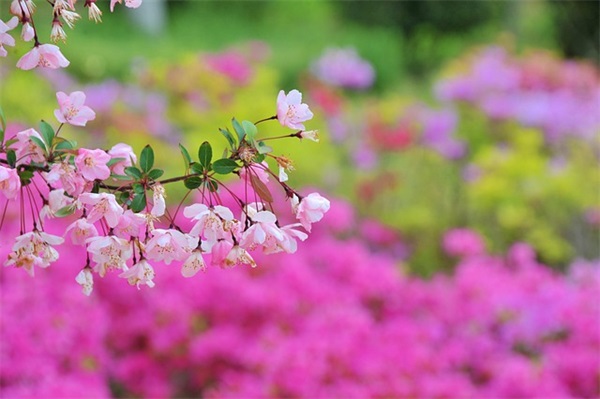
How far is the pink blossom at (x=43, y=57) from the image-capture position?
0.79 metres

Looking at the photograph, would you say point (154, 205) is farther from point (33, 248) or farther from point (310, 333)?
point (310, 333)

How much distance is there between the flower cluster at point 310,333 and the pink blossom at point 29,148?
1.03m

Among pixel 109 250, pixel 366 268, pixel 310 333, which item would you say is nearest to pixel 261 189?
pixel 109 250

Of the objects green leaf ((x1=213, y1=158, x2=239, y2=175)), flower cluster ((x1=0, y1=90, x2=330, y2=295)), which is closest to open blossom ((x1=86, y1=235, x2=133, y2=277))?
flower cluster ((x1=0, y1=90, x2=330, y2=295))

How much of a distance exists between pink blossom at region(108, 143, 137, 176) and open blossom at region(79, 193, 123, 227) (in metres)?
0.10

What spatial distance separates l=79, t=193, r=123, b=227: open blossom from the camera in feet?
2.39

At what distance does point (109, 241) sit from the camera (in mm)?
748

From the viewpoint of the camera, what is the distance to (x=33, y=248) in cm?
78

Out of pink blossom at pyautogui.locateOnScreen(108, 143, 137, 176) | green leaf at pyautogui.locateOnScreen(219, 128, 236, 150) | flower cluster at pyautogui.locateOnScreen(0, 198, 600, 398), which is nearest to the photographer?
green leaf at pyautogui.locateOnScreen(219, 128, 236, 150)

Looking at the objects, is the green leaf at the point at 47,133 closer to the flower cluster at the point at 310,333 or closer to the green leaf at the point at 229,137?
the green leaf at the point at 229,137

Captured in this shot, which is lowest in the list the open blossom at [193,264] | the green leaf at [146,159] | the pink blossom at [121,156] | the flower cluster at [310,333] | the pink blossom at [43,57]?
the open blossom at [193,264]

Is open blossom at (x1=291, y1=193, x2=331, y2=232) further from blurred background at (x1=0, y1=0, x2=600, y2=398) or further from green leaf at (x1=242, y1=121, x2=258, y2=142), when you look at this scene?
blurred background at (x1=0, y1=0, x2=600, y2=398)

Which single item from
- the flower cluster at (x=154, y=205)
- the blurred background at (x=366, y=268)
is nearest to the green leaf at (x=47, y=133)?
the flower cluster at (x=154, y=205)

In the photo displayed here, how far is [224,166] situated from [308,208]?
0.08m
